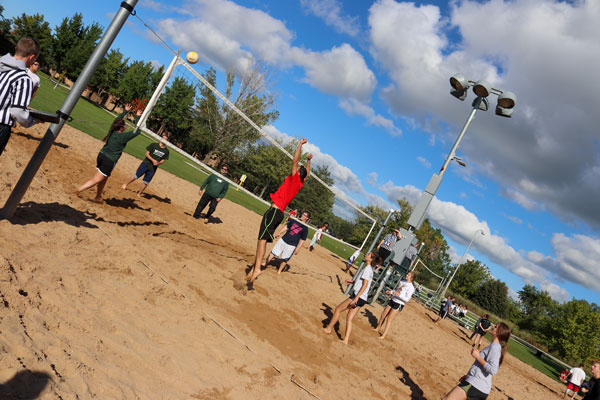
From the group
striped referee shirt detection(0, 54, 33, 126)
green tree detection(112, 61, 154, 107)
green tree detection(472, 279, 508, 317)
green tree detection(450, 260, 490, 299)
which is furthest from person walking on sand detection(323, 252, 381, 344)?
green tree detection(472, 279, 508, 317)

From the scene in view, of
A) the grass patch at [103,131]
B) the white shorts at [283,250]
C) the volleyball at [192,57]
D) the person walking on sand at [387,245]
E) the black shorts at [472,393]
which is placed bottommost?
the grass patch at [103,131]

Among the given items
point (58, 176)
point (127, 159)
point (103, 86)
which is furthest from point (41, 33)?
point (58, 176)

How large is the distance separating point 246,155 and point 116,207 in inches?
947

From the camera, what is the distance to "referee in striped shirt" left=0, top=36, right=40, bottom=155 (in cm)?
344

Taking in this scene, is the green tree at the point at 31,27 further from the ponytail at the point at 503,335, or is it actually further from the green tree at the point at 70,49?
the ponytail at the point at 503,335

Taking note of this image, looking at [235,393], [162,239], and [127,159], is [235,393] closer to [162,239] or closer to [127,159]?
[162,239]

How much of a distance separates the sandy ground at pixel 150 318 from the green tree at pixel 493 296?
2546 inches

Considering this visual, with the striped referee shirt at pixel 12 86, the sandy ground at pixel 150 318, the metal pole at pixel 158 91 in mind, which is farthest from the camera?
the metal pole at pixel 158 91

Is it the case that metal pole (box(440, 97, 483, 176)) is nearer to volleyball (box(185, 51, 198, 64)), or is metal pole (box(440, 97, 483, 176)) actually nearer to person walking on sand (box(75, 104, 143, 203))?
volleyball (box(185, 51, 198, 64))

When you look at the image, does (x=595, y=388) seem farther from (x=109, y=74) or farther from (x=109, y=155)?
(x=109, y=74)

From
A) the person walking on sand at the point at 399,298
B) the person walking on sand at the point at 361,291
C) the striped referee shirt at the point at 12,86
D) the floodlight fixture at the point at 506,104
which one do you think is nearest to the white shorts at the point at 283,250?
the person walking on sand at the point at 361,291

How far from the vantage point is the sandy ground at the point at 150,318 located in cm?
270

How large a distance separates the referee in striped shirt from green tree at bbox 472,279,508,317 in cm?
7407

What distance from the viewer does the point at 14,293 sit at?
293cm
